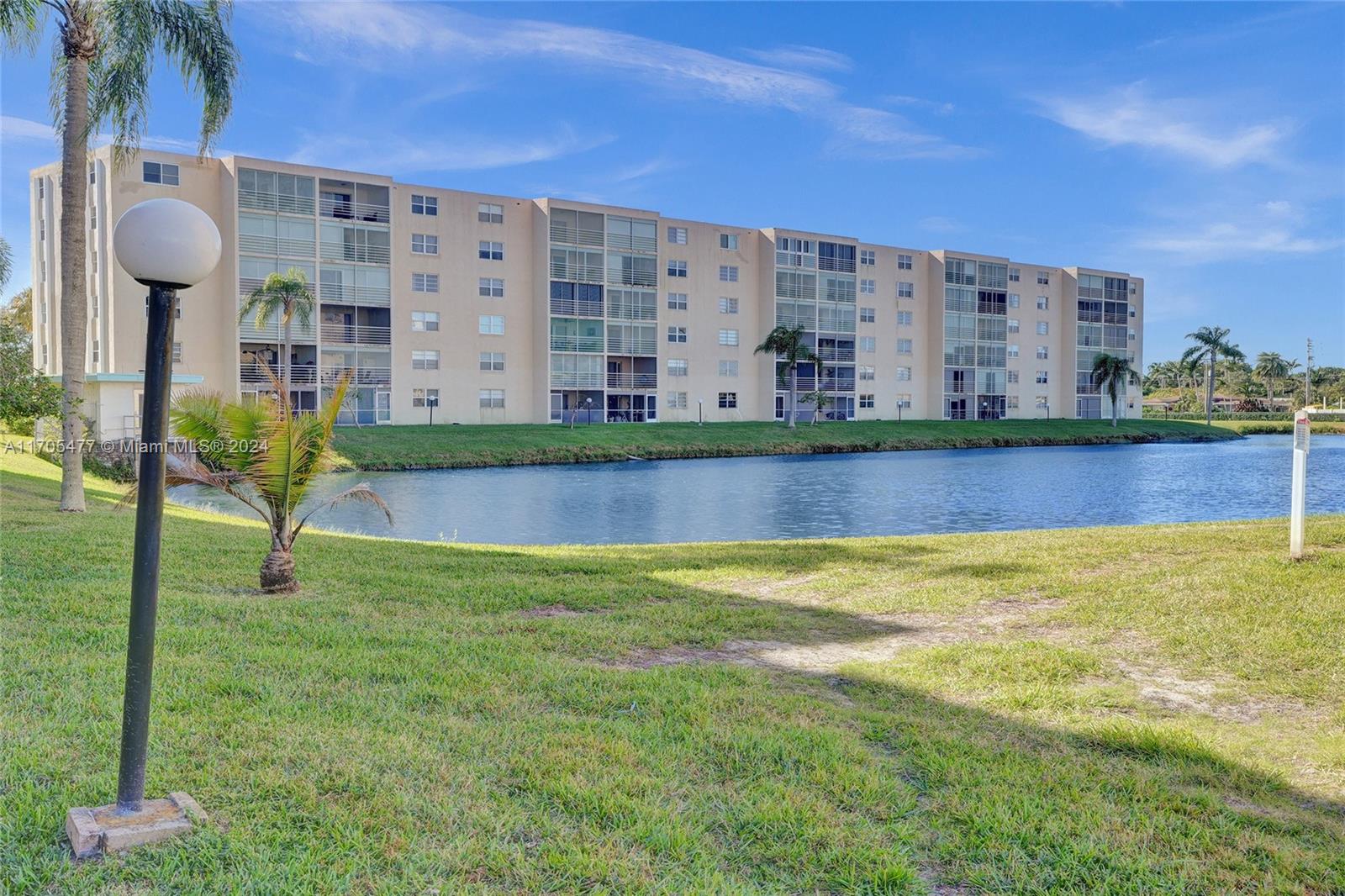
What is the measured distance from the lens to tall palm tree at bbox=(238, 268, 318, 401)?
45469 millimetres

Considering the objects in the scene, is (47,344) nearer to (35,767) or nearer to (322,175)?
(322,175)

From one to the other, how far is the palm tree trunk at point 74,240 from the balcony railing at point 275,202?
117 feet

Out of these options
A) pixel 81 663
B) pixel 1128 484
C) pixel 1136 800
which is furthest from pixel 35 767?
pixel 1128 484

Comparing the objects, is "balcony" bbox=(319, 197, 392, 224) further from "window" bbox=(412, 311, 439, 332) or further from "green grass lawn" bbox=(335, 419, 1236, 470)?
"green grass lawn" bbox=(335, 419, 1236, 470)

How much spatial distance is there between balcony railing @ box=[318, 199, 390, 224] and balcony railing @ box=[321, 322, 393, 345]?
19.3ft

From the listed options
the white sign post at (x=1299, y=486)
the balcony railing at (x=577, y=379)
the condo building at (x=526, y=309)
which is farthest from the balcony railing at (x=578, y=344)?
the white sign post at (x=1299, y=486)

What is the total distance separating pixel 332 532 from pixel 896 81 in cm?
2084

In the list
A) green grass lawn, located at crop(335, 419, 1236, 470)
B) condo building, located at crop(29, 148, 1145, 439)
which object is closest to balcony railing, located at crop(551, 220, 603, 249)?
condo building, located at crop(29, 148, 1145, 439)

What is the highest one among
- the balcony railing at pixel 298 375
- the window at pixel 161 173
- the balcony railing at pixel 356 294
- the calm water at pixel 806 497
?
the window at pixel 161 173

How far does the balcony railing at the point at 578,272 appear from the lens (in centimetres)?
5844

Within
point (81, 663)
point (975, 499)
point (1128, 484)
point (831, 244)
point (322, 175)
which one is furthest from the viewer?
point (831, 244)

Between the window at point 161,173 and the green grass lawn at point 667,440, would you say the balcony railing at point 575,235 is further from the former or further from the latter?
the window at point 161,173

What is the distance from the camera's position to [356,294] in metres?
52.5

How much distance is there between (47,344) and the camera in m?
51.3
